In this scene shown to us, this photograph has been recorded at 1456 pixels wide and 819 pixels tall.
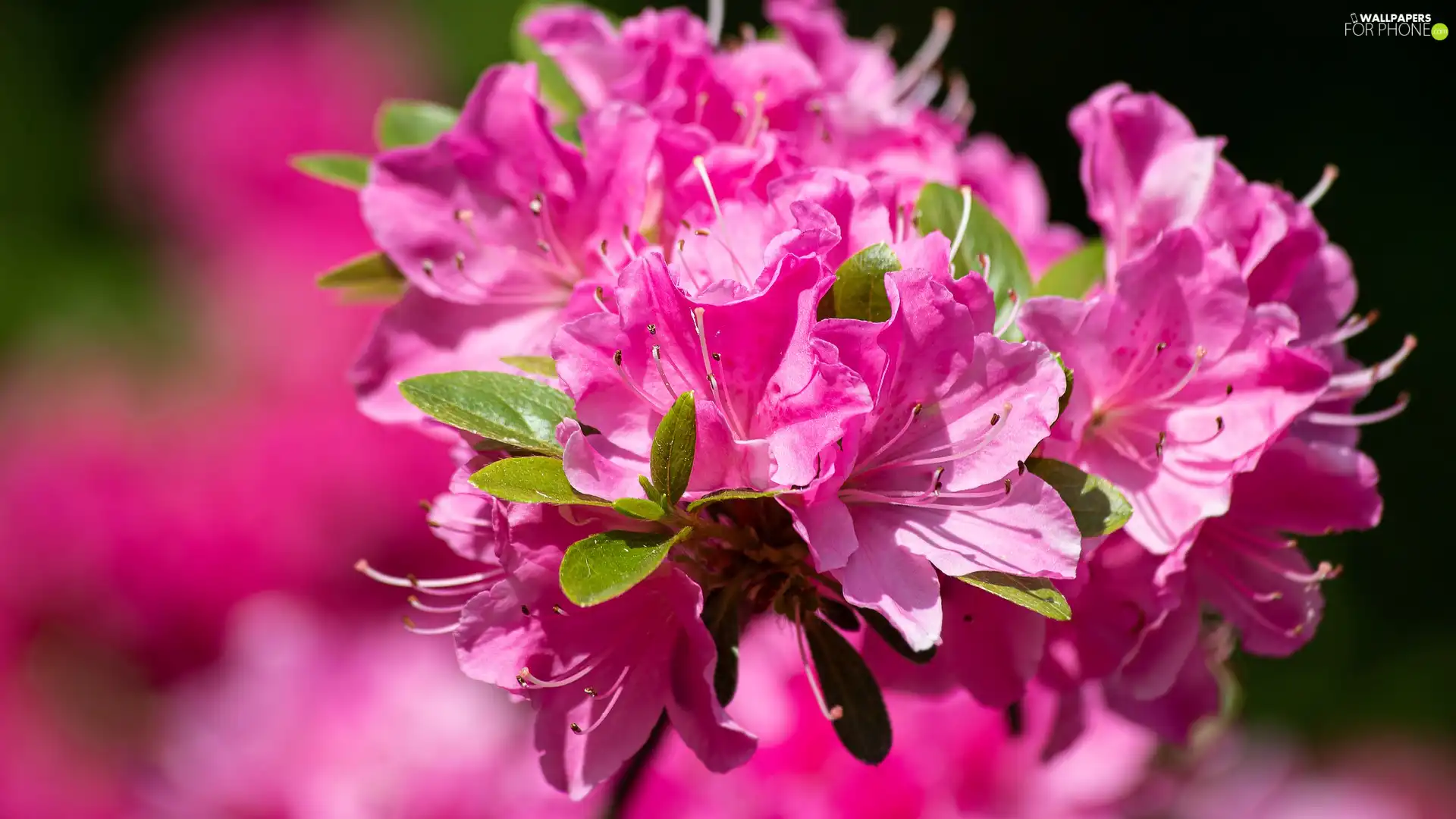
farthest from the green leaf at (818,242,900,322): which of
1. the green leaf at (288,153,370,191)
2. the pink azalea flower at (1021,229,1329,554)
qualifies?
the green leaf at (288,153,370,191)

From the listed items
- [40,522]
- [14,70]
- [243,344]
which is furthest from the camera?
[14,70]

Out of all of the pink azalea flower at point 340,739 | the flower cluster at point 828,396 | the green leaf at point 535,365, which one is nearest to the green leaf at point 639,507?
the flower cluster at point 828,396

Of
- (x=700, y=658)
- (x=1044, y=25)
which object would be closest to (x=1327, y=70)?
(x=1044, y=25)

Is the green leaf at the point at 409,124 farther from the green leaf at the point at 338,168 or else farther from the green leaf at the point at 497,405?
the green leaf at the point at 497,405

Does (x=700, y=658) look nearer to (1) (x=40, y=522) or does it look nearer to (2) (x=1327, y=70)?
(1) (x=40, y=522)

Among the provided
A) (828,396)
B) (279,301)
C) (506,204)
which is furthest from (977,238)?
(279,301)

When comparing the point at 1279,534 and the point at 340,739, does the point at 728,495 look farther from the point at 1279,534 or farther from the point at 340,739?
the point at 340,739
